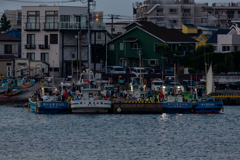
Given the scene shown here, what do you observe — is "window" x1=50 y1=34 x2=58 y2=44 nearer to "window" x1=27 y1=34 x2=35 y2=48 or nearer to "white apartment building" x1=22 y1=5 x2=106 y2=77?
"white apartment building" x1=22 y1=5 x2=106 y2=77

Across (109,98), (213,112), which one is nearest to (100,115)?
(109,98)

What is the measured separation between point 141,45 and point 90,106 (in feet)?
148

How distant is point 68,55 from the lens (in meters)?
93.3

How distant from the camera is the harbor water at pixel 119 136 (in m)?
37.5

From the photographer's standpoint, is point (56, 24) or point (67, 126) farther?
point (56, 24)

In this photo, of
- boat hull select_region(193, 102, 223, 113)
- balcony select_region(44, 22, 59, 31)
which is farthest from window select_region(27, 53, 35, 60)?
boat hull select_region(193, 102, 223, 113)

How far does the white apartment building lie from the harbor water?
30964 mm

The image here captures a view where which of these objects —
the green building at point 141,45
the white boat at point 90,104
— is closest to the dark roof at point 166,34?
the green building at point 141,45

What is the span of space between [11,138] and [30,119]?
1228 centimetres

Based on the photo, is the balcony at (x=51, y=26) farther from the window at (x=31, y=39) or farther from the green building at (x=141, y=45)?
the green building at (x=141, y=45)

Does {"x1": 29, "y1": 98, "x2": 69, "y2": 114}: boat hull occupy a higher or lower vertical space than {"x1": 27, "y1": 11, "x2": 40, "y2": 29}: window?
lower

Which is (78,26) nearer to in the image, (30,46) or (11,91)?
(30,46)

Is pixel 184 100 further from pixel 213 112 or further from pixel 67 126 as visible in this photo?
pixel 67 126

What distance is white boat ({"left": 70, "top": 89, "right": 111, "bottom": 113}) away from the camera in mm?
55469
